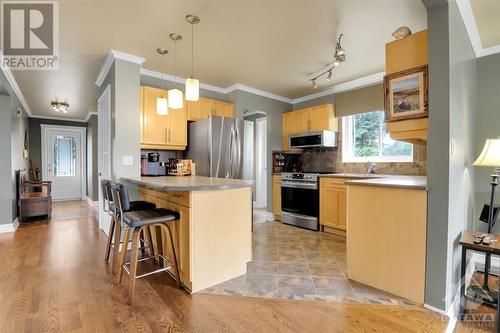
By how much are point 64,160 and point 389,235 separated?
8.67 metres

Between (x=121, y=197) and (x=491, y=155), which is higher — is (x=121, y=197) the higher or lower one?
the lower one

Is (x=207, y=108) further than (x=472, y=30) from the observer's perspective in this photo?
Yes

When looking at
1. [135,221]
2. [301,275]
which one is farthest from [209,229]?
[301,275]

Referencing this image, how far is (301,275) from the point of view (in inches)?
95.7

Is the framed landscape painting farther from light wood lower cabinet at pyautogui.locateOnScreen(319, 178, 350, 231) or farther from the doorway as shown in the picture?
the doorway

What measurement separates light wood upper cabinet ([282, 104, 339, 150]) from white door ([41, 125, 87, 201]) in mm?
6425

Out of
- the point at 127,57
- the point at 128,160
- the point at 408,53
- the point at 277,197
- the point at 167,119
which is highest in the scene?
the point at 127,57

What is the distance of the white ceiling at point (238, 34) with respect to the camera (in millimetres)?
2201

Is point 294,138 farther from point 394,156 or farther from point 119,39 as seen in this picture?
point 119,39

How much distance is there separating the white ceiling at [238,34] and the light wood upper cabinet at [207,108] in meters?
0.38

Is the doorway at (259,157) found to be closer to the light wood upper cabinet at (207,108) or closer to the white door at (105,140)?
the light wood upper cabinet at (207,108)

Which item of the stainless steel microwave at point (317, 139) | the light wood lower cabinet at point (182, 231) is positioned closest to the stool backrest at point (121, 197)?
the light wood lower cabinet at point (182, 231)

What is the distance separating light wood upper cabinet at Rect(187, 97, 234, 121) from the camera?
399 centimetres

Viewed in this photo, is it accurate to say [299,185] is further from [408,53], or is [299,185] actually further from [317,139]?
[408,53]
